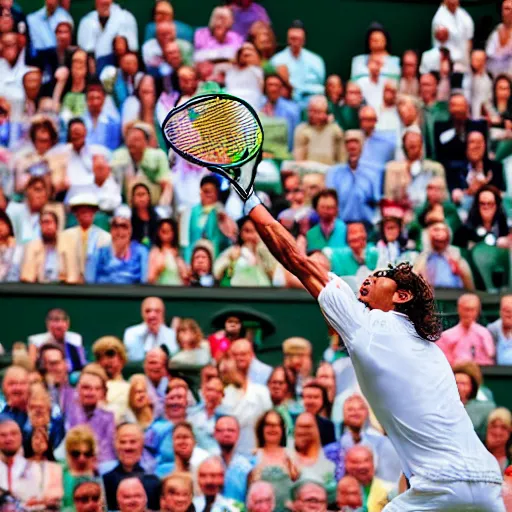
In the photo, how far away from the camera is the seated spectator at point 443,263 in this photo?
10.3 m

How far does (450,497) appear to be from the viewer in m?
5.31

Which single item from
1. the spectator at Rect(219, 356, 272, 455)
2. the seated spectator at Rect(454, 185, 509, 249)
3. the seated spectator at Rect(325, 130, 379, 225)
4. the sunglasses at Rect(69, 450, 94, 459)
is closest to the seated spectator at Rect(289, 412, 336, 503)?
the spectator at Rect(219, 356, 272, 455)

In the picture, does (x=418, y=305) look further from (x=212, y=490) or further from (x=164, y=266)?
(x=164, y=266)

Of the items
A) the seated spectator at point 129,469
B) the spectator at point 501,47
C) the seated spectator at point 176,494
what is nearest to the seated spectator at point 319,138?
the spectator at point 501,47

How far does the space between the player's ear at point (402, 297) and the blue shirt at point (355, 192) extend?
16.7ft

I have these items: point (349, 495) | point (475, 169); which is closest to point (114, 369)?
point (349, 495)

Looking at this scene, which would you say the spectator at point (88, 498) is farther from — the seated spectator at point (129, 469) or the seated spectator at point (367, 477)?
the seated spectator at point (367, 477)

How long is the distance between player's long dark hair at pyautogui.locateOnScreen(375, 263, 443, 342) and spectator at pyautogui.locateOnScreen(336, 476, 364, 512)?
3496 millimetres

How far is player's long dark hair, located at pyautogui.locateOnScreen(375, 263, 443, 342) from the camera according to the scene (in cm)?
544

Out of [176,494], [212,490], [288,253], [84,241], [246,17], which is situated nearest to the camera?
[288,253]

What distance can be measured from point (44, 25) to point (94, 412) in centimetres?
368

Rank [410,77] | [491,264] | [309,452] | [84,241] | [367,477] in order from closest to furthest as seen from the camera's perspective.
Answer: [367,477] → [309,452] → [84,241] → [491,264] → [410,77]

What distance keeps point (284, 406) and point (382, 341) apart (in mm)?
4055

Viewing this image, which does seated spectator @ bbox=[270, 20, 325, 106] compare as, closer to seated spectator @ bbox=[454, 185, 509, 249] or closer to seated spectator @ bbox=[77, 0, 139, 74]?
seated spectator @ bbox=[77, 0, 139, 74]
